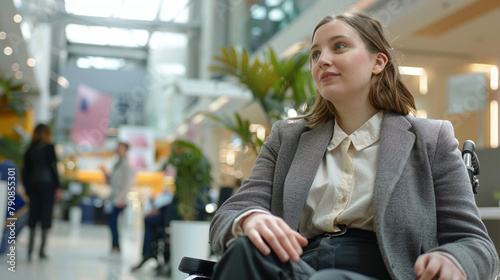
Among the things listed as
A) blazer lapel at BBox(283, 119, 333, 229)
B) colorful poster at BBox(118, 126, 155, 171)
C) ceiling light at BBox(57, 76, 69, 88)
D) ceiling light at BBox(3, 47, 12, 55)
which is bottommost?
colorful poster at BBox(118, 126, 155, 171)

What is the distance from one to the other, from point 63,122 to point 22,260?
17.8 metres

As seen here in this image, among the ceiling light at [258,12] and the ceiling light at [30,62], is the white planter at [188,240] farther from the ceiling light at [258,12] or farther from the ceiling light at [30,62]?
the ceiling light at [30,62]

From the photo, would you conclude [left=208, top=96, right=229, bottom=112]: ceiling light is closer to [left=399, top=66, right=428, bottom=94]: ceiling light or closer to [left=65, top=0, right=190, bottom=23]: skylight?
[left=65, top=0, right=190, bottom=23]: skylight

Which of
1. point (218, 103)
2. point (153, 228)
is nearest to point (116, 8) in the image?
point (218, 103)

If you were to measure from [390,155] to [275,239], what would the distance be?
0.38 metres

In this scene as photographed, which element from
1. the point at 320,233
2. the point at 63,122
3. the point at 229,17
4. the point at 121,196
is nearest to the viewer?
the point at 320,233

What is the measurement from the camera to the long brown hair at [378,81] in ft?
4.24

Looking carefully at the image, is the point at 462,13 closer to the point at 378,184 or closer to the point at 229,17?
the point at 378,184

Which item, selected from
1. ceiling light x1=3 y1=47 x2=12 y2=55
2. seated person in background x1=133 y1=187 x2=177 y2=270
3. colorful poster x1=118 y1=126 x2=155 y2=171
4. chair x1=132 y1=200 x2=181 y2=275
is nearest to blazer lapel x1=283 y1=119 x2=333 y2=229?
chair x1=132 y1=200 x2=181 y2=275

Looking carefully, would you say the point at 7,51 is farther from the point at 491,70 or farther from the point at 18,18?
the point at 491,70

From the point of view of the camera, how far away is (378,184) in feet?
3.81

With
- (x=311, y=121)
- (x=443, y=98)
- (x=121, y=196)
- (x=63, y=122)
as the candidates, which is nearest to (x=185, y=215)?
(x=121, y=196)

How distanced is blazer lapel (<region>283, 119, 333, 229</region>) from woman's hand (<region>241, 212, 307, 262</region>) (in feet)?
0.71

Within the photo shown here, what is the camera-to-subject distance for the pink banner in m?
14.8
